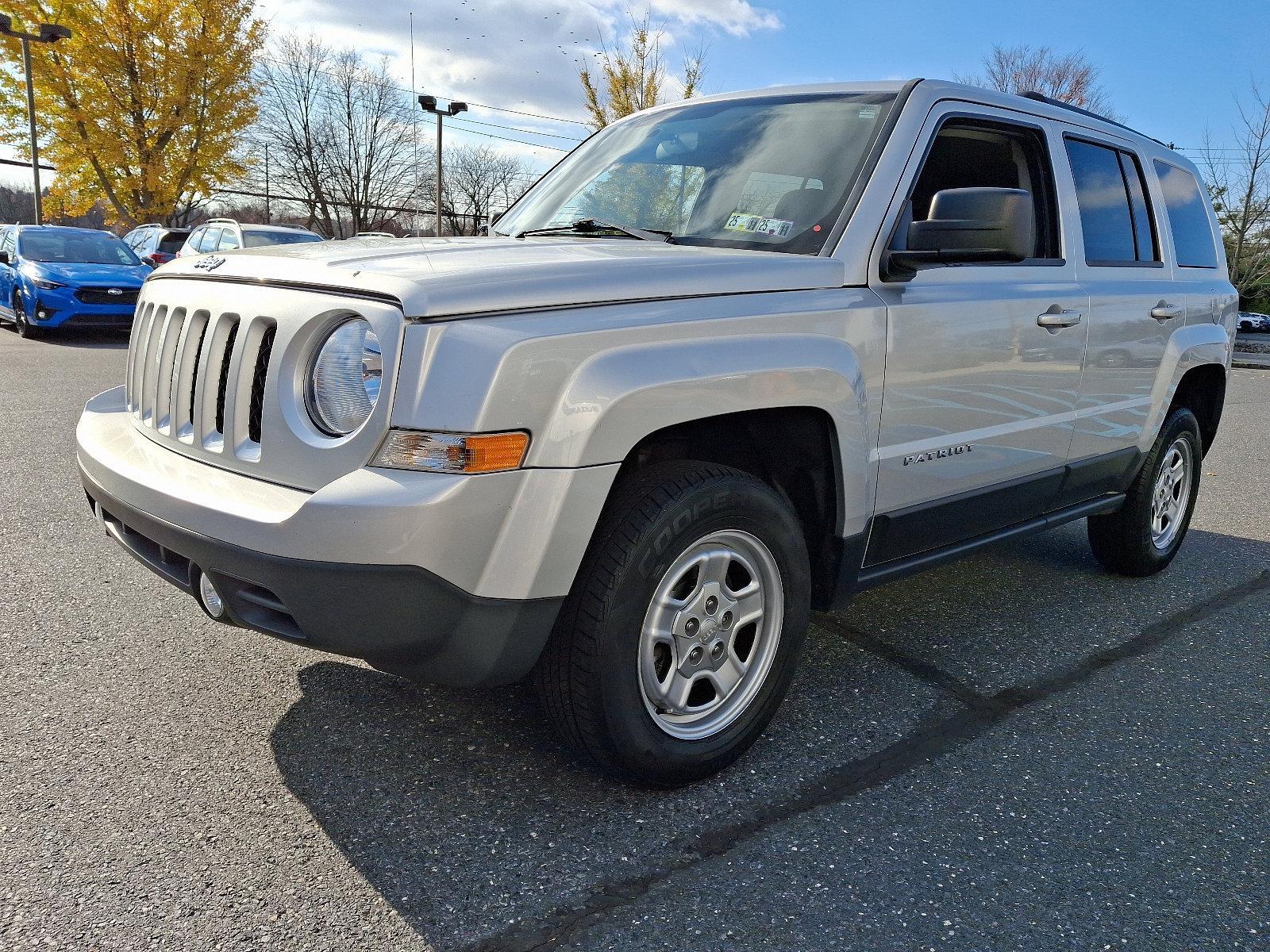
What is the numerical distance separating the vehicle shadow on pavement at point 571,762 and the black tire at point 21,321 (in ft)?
42.5

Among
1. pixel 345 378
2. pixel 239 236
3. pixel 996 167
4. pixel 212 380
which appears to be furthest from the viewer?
pixel 239 236

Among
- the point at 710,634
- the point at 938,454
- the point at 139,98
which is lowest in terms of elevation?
the point at 710,634

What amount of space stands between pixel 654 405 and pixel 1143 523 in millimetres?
3197

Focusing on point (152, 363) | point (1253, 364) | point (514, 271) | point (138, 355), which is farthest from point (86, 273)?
point (1253, 364)

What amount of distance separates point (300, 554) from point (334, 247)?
1.08m

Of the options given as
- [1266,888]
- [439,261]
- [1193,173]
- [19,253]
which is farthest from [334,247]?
[19,253]

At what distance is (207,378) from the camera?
2.54 m

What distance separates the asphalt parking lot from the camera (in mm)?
2139

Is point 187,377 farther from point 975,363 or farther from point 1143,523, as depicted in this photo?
point 1143,523

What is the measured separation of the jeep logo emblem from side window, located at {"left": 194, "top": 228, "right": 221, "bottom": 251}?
44.7 ft

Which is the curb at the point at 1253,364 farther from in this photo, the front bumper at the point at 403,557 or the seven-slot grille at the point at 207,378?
the seven-slot grille at the point at 207,378

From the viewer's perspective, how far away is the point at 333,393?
7.57ft

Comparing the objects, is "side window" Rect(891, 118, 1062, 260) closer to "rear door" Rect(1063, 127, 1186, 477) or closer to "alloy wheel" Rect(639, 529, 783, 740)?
"rear door" Rect(1063, 127, 1186, 477)

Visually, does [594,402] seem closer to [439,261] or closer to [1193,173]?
[439,261]
